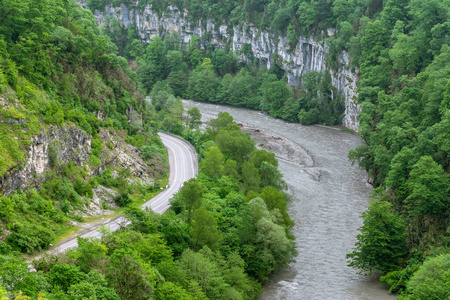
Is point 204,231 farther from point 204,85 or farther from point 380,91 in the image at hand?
point 204,85

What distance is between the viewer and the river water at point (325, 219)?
5106cm

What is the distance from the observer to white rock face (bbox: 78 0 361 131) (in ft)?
390

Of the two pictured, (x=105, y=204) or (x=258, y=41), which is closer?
(x=105, y=204)

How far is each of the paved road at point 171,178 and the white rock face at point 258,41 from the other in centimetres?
4533

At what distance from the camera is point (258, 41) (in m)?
158

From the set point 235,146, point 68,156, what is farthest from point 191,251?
point 235,146

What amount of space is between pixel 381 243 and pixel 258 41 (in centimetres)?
11357

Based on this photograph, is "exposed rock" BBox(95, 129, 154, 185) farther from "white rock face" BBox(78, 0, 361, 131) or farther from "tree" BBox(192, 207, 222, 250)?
"white rock face" BBox(78, 0, 361, 131)

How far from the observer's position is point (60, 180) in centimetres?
4772

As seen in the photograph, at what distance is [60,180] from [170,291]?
654 inches

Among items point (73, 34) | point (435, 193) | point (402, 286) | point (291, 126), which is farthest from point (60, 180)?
point (291, 126)

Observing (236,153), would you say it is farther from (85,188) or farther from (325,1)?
(325,1)

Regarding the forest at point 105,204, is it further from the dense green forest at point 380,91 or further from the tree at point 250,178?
the dense green forest at point 380,91

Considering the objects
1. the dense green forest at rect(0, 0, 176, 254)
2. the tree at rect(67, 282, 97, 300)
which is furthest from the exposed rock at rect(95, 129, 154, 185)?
the tree at rect(67, 282, 97, 300)
